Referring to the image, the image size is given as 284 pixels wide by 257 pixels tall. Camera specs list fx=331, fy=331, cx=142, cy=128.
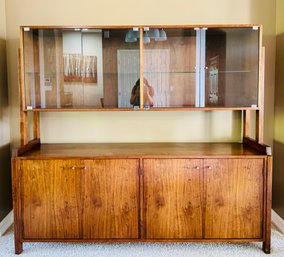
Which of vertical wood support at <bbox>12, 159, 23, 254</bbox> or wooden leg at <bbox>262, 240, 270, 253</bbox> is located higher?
vertical wood support at <bbox>12, 159, 23, 254</bbox>

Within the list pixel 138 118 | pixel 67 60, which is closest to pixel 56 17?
pixel 67 60

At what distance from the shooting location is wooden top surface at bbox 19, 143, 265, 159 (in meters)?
2.58

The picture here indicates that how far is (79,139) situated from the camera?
3.19 metres

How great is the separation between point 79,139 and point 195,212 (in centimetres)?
130

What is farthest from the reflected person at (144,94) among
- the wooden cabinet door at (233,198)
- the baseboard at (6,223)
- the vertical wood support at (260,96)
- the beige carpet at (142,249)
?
→ the baseboard at (6,223)

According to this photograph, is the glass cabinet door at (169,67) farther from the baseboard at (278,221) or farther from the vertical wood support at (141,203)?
the baseboard at (278,221)

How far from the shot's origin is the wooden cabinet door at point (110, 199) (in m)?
2.58

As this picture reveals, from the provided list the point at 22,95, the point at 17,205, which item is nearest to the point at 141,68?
the point at 22,95

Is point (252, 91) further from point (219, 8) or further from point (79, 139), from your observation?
point (79, 139)

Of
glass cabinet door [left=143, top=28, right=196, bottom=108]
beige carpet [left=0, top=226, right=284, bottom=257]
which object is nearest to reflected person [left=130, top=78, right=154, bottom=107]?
glass cabinet door [left=143, top=28, right=196, bottom=108]

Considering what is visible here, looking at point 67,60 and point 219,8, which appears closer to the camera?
point 67,60

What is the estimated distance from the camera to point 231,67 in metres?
2.86

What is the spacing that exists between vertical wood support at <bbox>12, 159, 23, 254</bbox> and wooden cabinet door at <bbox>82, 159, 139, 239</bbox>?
19.9 inches

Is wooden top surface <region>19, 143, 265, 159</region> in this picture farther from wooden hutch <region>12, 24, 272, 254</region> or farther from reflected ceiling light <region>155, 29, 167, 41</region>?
reflected ceiling light <region>155, 29, 167, 41</region>
